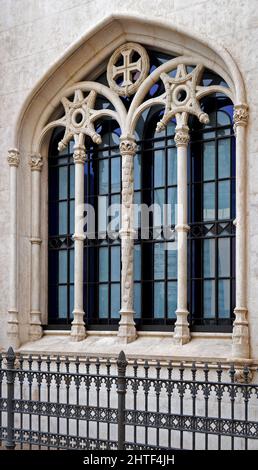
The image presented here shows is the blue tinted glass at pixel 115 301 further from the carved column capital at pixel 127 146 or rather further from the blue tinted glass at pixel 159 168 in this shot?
the carved column capital at pixel 127 146

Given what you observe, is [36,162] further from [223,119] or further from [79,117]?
[223,119]

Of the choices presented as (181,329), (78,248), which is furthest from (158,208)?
(181,329)

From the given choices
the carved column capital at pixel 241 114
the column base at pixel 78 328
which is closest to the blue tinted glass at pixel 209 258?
the carved column capital at pixel 241 114

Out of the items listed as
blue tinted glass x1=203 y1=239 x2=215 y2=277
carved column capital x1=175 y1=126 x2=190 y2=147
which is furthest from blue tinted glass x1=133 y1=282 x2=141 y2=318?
carved column capital x1=175 y1=126 x2=190 y2=147

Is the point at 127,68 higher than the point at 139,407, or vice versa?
the point at 127,68

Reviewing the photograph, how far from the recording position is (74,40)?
13.1 m

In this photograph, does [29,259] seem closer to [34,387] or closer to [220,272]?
[34,387]

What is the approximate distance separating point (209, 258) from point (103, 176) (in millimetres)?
2615

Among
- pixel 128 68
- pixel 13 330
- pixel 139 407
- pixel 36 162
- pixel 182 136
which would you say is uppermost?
pixel 128 68

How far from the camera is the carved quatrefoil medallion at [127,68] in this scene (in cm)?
1276

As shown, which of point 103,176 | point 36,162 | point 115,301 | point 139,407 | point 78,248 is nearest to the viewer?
point 139,407

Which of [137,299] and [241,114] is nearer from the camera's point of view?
[241,114]

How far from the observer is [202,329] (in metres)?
11.8

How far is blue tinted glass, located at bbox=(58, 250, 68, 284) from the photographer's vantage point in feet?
45.3
